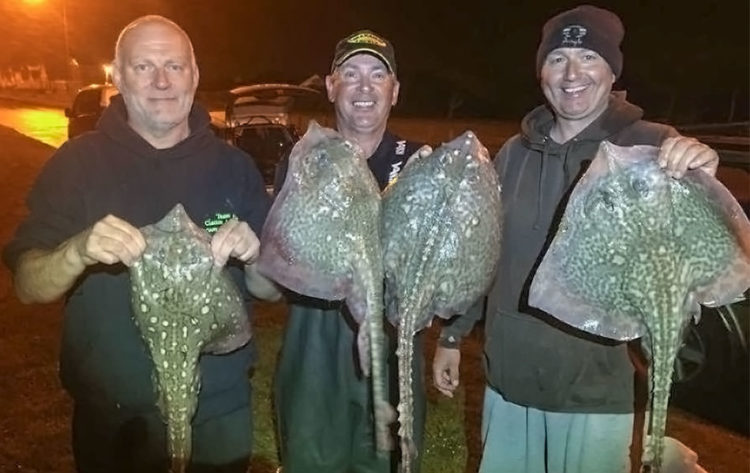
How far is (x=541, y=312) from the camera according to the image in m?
3.38

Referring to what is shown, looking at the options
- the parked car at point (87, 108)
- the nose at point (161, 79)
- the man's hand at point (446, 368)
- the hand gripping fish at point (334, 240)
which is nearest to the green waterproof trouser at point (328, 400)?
the man's hand at point (446, 368)

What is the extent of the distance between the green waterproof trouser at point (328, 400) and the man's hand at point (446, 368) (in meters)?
0.19

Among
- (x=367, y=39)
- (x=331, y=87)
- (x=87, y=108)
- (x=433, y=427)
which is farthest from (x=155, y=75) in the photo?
(x=87, y=108)

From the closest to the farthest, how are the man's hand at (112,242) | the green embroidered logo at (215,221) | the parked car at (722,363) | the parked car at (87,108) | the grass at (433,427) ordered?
the man's hand at (112,242), the green embroidered logo at (215,221), the grass at (433,427), the parked car at (722,363), the parked car at (87,108)

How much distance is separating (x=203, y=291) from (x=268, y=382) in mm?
3935

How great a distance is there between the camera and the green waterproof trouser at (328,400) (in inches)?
141

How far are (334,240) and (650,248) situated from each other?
1.19 m

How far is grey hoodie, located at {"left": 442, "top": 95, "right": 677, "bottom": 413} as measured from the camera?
10.8ft

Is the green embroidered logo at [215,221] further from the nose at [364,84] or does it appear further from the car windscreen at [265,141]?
the car windscreen at [265,141]

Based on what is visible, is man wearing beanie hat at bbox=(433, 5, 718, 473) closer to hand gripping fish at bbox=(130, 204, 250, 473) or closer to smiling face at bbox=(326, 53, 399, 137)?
smiling face at bbox=(326, 53, 399, 137)

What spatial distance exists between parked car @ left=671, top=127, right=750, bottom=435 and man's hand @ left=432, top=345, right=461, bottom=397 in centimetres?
241

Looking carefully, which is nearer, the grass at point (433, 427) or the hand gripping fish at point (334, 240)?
the hand gripping fish at point (334, 240)

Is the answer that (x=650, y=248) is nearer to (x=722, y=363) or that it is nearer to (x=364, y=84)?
(x=364, y=84)

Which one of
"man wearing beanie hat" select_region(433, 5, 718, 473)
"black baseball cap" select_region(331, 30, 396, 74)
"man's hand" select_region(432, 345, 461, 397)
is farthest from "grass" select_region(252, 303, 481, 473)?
"black baseball cap" select_region(331, 30, 396, 74)
